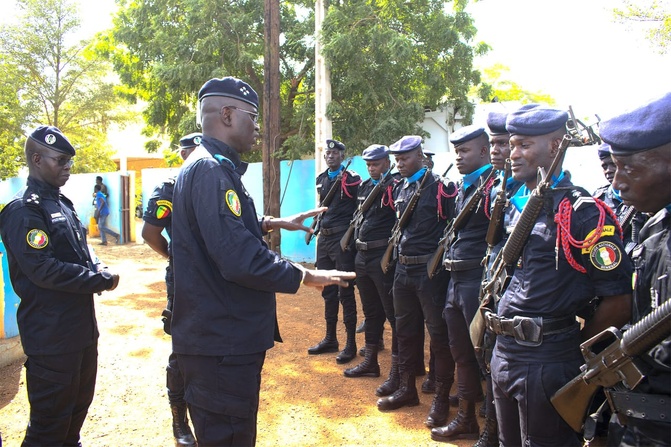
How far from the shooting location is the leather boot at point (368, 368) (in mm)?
5070

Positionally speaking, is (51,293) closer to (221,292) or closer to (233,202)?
(221,292)

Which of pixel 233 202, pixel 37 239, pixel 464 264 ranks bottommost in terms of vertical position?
pixel 464 264

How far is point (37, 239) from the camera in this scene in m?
2.92

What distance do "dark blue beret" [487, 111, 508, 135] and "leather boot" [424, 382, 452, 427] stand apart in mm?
1931

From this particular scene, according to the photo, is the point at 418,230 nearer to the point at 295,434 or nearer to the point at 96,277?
the point at 295,434

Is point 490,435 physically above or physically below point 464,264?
below

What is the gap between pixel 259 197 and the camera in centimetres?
1274

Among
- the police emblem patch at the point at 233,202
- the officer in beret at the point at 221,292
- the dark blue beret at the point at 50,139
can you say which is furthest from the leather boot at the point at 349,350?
the police emblem patch at the point at 233,202

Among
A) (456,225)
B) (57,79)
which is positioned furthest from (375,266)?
(57,79)

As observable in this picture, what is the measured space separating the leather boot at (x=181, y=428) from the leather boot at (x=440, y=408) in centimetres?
176

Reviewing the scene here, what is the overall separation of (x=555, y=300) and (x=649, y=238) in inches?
22.7

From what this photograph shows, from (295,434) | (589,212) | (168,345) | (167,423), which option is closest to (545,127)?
(589,212)

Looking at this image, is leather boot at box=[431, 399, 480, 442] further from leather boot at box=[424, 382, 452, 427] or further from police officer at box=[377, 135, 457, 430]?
police officer at box=[377, 135, 457, 430]

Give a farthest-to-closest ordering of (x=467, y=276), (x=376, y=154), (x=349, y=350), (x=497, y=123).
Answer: (x=349, y=350), (x=376, y=154), (x=467, y=276), (x=497, y=123)
